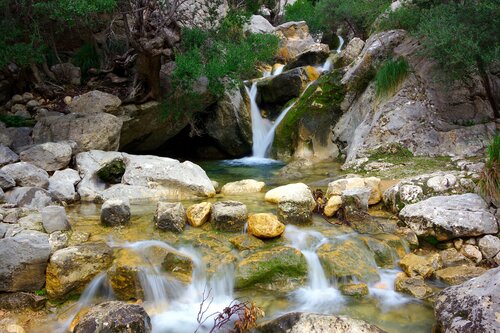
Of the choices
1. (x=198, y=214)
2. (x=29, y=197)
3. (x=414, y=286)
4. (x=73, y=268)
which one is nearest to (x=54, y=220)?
(x=73, y=268)

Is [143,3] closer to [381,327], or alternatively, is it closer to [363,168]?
[363,168]

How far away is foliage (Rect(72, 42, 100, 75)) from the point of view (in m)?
11.9

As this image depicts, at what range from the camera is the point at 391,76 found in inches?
408

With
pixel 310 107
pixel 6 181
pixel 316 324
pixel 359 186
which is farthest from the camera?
pixel 310 107

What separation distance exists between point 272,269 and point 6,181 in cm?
438

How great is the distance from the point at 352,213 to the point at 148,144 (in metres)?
7.96

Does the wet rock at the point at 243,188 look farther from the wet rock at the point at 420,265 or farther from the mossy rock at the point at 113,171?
the wet rock at the point at 420,265

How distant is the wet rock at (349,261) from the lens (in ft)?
16.9

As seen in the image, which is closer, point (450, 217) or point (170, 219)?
point (450, 217)

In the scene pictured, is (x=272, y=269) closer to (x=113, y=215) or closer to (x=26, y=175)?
(x=113, y=215)

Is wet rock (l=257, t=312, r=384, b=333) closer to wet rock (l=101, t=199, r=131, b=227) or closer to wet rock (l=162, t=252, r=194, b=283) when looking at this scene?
wet rock (l=162, t=252, r=194, b=283)

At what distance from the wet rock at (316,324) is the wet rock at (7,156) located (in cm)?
584

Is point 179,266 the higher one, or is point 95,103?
point 95,103

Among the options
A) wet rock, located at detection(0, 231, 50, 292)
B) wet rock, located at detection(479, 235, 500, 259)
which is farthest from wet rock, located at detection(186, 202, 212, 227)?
wet rock, located at detection(479, 235, 500, 259)
